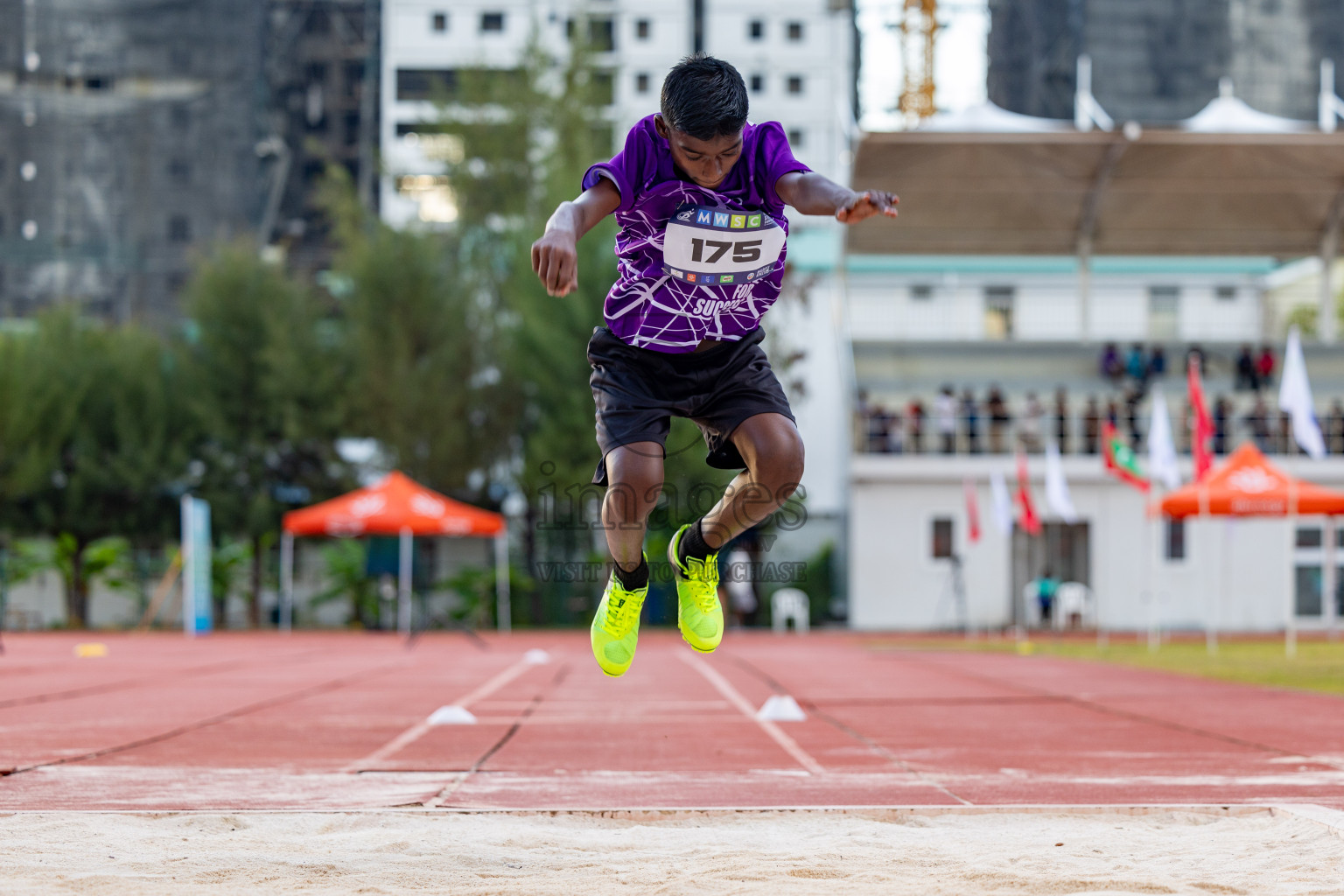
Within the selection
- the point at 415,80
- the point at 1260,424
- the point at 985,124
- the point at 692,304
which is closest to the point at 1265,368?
the point at 1260,424

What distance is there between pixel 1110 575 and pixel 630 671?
1713 centimetres

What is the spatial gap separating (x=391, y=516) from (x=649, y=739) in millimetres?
15061

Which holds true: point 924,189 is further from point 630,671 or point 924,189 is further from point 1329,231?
point 630,671

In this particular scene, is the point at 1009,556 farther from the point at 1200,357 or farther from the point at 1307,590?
the point at 1200,357

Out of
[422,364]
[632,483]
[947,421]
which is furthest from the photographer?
[422,364]

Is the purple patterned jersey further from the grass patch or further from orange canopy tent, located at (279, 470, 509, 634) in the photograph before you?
orange canopy tent, located at (279, 470, 509, 634)

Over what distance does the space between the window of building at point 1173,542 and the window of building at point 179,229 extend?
32.5m

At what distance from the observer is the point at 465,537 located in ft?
105

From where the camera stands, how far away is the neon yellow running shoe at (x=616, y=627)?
516 cm

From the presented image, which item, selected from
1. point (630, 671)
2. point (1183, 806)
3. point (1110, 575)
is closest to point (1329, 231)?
point (1110, 575)

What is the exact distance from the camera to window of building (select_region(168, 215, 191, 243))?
4706 cm

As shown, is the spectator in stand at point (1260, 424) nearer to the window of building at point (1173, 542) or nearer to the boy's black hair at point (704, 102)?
the window of building at point (1173, 542)

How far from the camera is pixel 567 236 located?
4.19m

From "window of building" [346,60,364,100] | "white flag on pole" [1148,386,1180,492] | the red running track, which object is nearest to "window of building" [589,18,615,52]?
"window of building" [346,60,364,100]
